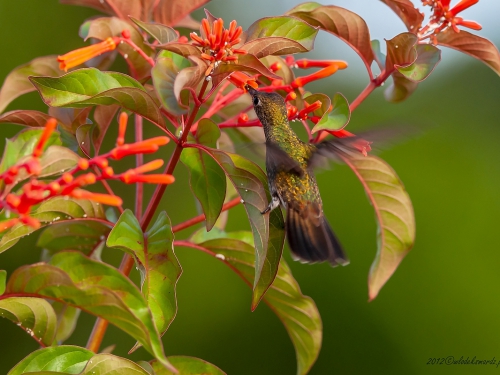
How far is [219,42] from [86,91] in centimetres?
26

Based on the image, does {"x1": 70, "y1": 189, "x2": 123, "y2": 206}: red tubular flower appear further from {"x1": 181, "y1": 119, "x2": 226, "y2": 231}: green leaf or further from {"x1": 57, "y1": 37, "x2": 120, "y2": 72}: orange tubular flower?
{"x1": 57, "y1": 37, "x2": 120, "y2": 72}: orange tubular flower

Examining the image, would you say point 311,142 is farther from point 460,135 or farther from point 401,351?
point 460,135

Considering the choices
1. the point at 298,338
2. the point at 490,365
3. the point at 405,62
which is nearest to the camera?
the point at 405,62

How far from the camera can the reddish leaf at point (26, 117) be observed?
49.6 inches

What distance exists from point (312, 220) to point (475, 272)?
1.96 meters

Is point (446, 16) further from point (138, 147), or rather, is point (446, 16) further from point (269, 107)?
point (138, 147)

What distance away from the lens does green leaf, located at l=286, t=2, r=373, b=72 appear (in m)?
1.46

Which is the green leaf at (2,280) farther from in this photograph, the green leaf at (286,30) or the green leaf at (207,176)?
the green leaf at (286,30)

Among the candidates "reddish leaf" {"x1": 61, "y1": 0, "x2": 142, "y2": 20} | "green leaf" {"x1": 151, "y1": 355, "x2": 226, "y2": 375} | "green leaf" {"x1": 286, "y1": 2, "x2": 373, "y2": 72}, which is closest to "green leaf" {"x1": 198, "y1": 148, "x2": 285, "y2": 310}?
"green leaf" {"x1": 151, "y1": 355, "x2": 226, "y2": 375}

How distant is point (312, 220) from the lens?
64.7 inches

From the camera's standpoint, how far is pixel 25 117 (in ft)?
4.24

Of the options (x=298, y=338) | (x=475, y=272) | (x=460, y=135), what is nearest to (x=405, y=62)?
(x=298, y=338)

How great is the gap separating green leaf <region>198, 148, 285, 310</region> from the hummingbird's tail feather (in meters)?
0.35

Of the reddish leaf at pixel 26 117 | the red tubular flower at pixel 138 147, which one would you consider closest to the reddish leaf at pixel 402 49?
the red tubular flower at pixel 138 147
